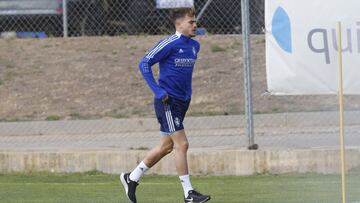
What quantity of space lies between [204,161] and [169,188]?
3.66 feet

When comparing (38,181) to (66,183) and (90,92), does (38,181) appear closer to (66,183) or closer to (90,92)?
(66,183)

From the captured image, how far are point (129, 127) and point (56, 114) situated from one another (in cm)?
156

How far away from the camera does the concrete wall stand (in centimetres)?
1227

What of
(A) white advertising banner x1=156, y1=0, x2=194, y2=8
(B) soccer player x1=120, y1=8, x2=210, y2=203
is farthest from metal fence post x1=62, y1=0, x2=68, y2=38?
(B) soccer player x1=120, y1=8, x2=210, y2=203

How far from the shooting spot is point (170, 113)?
999 centimetres

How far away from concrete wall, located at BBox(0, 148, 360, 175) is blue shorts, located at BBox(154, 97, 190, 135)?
2489mm

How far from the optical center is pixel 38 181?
495 inches

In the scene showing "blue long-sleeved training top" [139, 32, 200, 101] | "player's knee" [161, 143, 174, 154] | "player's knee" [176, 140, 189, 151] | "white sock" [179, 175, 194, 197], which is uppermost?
"blue long-sleeved training top" [139, 32, 200, 101]

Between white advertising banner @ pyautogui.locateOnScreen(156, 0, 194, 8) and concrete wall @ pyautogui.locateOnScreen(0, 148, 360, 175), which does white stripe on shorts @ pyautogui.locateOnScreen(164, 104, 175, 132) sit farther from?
white advertising banner @ pyautogui.locateOnScreen(156, 0, 194, 8)

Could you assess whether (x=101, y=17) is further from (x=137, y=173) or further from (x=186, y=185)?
(x=186, y=185)

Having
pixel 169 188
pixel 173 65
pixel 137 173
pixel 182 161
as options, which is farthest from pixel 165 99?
pixel 169 188

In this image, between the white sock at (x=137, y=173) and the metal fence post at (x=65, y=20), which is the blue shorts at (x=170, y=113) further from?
the metal fence post at (x=65, y=20)

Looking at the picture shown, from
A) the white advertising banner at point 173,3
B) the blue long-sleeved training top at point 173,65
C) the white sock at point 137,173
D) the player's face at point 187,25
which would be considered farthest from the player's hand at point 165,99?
the white advertising banner at point 173,3

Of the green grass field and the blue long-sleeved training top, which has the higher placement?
the blue long-sleeved training top
